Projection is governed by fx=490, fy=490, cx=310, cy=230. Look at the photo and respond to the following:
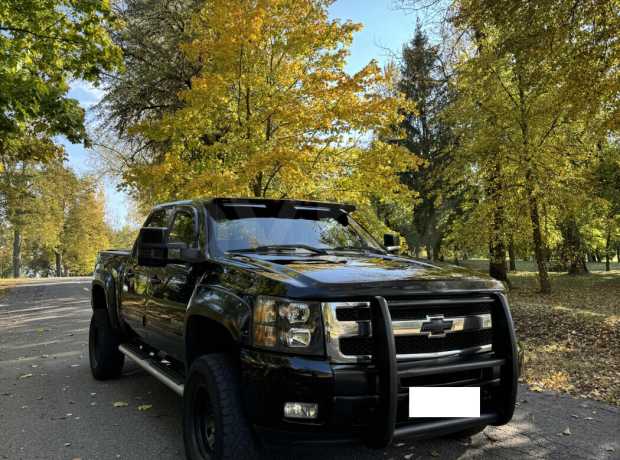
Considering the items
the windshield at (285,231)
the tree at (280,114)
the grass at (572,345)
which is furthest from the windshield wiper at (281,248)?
the tree at (280,114)

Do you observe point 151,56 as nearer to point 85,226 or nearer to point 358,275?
point 358,275

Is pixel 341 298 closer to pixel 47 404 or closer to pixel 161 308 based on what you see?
pixel 161 308

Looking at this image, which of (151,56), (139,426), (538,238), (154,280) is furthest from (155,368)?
(151,56)

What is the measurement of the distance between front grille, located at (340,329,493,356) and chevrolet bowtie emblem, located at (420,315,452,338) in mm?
36

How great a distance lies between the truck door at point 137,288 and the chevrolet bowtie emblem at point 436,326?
2798mm

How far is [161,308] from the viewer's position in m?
4.29

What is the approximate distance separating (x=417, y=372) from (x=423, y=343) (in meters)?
0.20

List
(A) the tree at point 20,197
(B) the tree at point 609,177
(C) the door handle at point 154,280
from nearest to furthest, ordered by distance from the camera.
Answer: (C) the door handle at point 154,280, (B) the tree at point 609,177, (A) the tree at point 20,197

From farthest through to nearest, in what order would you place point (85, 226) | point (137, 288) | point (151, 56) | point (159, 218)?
point (85, 226) → point (151, 56) → point (159, 218) → point (137, 288)

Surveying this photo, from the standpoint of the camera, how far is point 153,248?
375 centimetres

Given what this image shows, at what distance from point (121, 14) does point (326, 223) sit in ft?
54.4

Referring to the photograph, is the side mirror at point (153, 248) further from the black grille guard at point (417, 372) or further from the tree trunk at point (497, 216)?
the tree trunk at point (497, 216)

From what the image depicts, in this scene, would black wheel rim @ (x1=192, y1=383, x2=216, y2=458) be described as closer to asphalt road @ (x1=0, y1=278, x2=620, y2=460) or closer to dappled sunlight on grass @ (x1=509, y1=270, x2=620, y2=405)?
asphalt road @ (x1=0, y1=278, x2=620, y2=460)

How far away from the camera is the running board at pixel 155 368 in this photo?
3746mm
